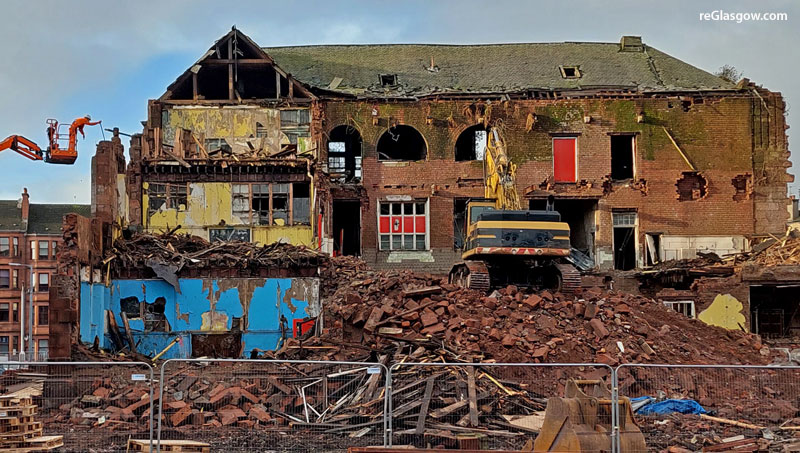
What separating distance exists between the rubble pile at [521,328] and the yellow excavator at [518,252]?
2.73 feet

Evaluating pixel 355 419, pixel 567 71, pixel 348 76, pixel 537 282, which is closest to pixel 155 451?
pixel 355 419

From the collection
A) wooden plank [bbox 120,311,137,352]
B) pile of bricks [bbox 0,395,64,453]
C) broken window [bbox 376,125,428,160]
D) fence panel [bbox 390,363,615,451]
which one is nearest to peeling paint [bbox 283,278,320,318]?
wooden plank [bbox 120,311,137,352]

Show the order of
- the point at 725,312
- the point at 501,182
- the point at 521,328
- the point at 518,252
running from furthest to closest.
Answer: the point at 725,312 → the point at 501,182 → the point at 518,252 → the point at 521,328

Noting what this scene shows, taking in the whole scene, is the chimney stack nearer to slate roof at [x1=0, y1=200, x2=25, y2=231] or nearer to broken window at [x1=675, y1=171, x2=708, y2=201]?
slate roof at [x1=0, y1=200, x2=25, y2=231]

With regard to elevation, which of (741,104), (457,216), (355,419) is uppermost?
(741,104)

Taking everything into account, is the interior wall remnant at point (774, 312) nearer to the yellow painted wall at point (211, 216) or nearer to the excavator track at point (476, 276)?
the excavator track at point (476, 276)

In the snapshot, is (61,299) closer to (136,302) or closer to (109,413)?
(136,302)

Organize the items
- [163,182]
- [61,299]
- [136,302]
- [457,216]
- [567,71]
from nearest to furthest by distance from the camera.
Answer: [61,299] → [136,302] → [163,182] → [457,216] → [567,71]

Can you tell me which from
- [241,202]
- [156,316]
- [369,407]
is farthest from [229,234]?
[369,407]

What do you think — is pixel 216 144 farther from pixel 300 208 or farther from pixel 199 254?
pixel 199 254

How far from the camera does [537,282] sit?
25.7 m

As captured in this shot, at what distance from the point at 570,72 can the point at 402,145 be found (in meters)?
8.40

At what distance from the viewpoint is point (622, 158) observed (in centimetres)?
3894

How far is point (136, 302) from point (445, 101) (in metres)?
16.2
